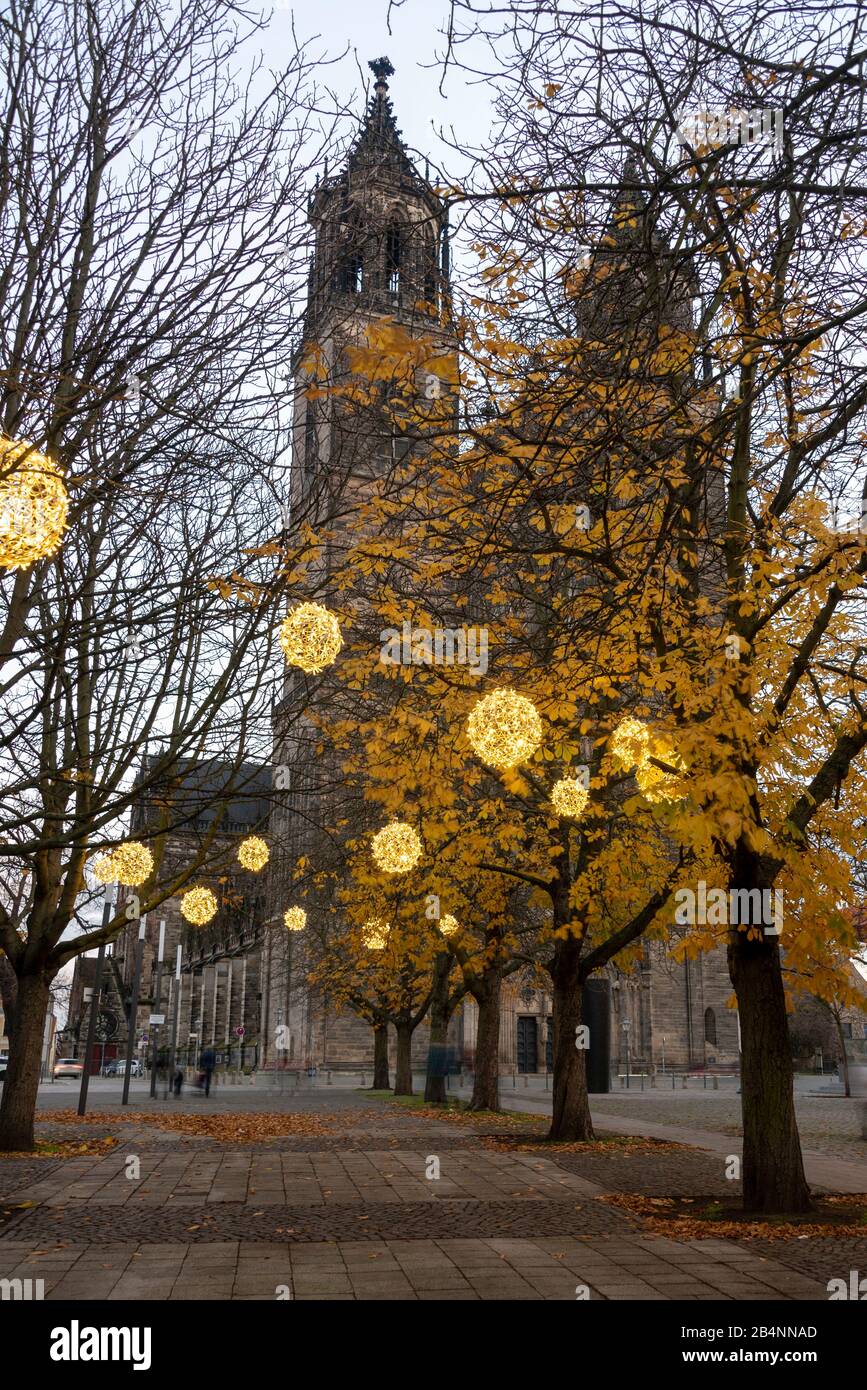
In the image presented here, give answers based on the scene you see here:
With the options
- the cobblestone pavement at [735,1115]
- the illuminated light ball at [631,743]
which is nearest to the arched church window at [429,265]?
the illuminated light ball at [631,743]

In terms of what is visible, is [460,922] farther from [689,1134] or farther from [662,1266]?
[662,1266]

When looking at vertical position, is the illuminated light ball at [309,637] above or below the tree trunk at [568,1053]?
above

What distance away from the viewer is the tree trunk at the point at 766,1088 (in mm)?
10203

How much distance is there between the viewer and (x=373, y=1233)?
8945 mm

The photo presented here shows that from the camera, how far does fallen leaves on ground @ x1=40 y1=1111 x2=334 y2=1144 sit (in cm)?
1809

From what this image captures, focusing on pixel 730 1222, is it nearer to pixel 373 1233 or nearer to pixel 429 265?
pixel 373 1233

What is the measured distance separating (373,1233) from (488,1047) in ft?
51.6

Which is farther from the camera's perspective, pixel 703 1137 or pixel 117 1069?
pixel 117 1069

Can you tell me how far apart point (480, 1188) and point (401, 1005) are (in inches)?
803

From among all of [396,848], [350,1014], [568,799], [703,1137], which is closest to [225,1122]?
[703,1137]

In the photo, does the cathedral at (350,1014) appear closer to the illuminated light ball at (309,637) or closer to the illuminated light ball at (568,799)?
the illuminated light ball at (309,637)

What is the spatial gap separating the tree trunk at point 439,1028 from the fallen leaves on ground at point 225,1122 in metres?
4.31

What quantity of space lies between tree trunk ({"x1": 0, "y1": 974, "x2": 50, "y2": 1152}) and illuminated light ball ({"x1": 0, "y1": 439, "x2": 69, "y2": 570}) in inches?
450

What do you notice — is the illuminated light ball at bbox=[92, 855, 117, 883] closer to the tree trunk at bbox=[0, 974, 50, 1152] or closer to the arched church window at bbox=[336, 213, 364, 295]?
the tree trunk at bbox=[0, 974, 50, 1152]
